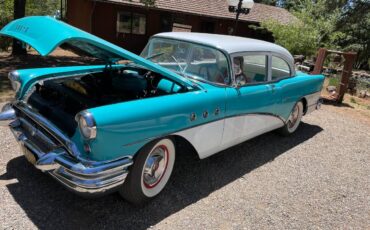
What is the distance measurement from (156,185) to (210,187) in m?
0.69

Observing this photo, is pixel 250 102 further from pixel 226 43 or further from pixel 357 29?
pixel 357 29

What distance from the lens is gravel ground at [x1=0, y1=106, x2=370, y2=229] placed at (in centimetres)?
283

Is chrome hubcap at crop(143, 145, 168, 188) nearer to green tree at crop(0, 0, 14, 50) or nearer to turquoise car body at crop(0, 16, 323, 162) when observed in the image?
turquoise car body at crop(0, 16, 323, 162)

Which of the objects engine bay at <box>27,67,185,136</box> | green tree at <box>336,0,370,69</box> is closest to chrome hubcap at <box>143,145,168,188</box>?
engine bay at <box>27,67,185,136</box>

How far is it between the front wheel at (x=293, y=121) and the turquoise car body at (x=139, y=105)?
3.48ft

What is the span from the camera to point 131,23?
15.6 metres

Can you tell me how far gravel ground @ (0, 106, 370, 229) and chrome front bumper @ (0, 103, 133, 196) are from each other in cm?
43

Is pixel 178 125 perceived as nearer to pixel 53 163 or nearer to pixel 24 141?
pixel 53 163

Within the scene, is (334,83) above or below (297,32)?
below

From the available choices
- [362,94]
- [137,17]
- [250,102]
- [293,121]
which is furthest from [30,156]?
[137,17]

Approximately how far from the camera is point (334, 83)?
969cm

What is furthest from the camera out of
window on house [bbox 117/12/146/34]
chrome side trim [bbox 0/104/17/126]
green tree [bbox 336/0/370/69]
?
green tree [bbox 336/0/370/69]

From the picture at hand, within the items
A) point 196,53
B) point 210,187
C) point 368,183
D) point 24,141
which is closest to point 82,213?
point 24,141

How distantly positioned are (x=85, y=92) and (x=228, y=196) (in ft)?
5.93
